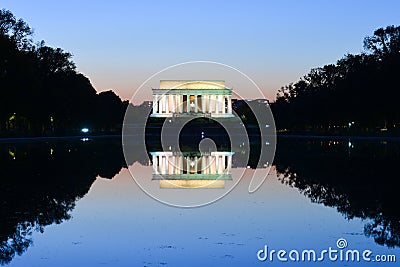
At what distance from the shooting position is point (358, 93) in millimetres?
80250

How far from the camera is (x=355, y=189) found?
768 inches

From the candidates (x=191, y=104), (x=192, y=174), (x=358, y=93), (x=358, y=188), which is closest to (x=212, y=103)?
(x=191, y=104)

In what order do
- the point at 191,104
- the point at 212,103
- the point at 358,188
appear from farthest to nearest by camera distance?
the point at 191,104 < the point at 212,103 < the point at 358,188

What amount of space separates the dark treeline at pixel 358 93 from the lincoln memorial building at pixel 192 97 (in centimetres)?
2089

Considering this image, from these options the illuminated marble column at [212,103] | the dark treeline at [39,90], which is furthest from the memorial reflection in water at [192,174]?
the illuminated marble column at [212,103]

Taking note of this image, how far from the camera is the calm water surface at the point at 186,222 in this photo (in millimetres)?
10430

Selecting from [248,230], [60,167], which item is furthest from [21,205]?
[60,167]

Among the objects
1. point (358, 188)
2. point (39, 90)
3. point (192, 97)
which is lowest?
point (358, 188)

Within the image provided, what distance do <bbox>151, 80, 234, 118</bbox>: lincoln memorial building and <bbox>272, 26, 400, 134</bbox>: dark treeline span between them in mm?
20891

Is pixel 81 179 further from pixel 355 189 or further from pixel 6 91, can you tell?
pixel 6 91

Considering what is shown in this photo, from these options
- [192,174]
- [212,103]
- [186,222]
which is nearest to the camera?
[186,222]

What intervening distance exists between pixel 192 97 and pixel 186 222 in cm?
12645

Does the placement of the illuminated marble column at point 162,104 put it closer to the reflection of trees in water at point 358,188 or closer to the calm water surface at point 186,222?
the reflection of trees in water at point 358,188

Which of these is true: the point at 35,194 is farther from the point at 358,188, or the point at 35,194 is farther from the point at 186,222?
the point at 358,188
